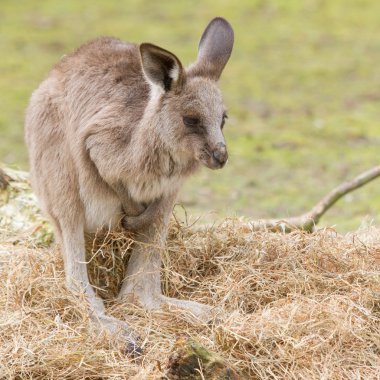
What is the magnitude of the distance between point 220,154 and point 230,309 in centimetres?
96

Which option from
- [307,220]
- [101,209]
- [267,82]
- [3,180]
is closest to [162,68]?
[101,209]

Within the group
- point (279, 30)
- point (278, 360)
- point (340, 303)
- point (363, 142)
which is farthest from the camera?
point (279, 30)

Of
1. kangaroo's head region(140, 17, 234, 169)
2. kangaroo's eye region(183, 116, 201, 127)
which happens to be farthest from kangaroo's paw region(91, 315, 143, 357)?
kangaroo's eye region(183, 116, 201, 127)

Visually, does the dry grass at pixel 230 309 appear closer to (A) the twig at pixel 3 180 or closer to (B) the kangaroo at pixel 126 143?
(B) the kangaroo at pixel 126 143

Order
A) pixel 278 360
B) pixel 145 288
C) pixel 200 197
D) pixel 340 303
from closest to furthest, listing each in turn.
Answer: pixel 278 360
pixel 340 303
pixel 145 288
pixel 200 197

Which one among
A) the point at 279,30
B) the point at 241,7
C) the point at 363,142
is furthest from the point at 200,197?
the point at 241,7

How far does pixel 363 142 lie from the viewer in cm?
1162

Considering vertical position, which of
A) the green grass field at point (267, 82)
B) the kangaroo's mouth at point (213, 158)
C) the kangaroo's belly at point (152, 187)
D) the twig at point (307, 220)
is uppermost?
the kangaroo's mouth at point (213, 158)

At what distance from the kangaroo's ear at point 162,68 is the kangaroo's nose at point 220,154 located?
0.49 metres

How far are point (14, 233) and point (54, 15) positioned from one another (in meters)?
11.6

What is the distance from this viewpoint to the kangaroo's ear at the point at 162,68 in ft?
17.7

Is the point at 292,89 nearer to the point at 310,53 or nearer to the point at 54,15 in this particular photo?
the point at 310,53

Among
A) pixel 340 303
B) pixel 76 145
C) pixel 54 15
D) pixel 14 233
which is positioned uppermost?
pixel 76 145

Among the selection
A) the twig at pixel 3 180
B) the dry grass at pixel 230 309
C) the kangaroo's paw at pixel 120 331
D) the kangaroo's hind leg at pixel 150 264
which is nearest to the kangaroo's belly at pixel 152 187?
the kangaroo's hind leg at pixel 150 264
